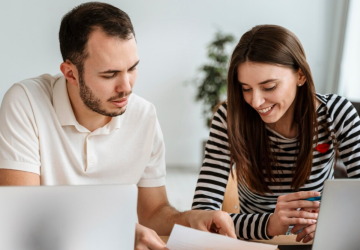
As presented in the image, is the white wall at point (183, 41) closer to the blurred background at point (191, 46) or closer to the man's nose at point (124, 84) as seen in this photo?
the blurred background at point (191, 46)

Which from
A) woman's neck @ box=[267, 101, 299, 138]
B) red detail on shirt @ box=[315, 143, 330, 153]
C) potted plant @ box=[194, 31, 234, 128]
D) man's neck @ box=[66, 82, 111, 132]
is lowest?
potted plant @ box=[194, 31, 234, 128]

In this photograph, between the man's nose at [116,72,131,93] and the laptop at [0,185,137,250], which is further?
the man's nose at [116,72,131,93]

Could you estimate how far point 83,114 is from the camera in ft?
4.99

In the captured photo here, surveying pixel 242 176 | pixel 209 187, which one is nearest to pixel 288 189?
pixel 242 176

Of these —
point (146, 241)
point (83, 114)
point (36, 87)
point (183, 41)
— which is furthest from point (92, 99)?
point (183, 41)

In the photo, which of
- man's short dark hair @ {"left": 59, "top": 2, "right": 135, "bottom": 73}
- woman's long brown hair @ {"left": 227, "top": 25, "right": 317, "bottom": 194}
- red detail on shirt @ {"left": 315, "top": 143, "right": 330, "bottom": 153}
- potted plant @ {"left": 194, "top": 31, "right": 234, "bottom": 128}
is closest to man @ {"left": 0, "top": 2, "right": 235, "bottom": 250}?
man's short dark hair @ {"left": 59, "top": 2, "right": 135, "bottom": 73}

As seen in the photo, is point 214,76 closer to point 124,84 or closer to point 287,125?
point 287,125

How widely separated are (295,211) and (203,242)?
1.15ft

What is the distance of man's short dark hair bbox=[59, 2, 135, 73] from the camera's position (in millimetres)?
1418

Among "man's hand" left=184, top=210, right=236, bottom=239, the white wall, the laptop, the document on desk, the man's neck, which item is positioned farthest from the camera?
the white wall

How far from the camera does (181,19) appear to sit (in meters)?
4.54

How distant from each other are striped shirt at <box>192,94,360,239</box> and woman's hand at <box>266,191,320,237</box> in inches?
10.1

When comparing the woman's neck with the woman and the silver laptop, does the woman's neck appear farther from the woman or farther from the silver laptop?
the silver laptop

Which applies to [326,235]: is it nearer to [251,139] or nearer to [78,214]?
[78,214]
